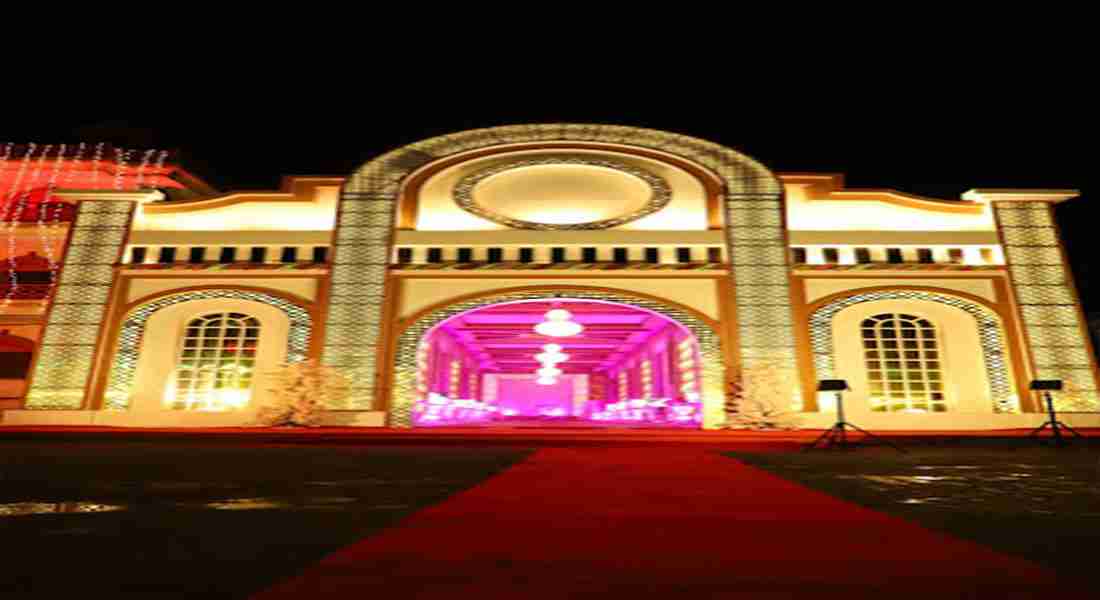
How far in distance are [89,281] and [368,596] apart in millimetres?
13145

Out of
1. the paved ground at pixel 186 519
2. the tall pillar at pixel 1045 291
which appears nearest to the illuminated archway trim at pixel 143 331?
the paved ground at pixel 186 519

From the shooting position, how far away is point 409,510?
254cm

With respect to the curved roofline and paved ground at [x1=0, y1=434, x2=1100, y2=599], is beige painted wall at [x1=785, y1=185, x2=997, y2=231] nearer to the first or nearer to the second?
the curved roofline

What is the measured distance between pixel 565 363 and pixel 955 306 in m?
14.3

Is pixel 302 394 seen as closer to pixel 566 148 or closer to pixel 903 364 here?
pixel 566 148

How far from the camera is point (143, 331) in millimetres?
11102

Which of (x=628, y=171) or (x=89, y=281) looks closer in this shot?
(x=89, y=281)

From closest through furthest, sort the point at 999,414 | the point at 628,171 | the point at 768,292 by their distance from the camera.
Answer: the point at 999,414, the point at 768,292, the point at 628,171

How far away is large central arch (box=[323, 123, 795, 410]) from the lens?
10555mm

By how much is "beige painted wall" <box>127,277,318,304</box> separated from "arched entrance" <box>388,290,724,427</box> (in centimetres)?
226

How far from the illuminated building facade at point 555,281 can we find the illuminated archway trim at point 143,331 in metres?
0.04

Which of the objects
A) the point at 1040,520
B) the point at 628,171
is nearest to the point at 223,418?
the point at 628,171

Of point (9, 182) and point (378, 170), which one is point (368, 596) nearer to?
point (378, 170)

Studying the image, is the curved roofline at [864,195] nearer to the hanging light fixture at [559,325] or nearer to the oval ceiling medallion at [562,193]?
the oval ceiling medallion at [562,193]
